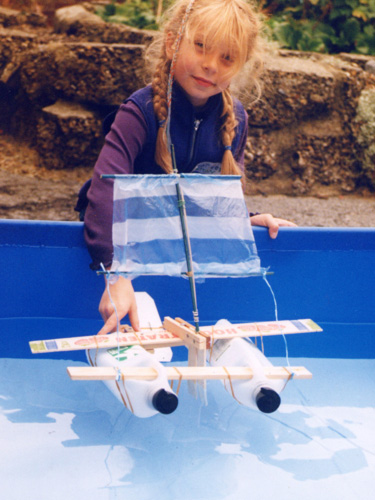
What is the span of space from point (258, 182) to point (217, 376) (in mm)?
2500

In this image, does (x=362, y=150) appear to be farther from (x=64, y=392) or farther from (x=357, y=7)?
(x=64, y=392)

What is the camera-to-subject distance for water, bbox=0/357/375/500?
1274mm

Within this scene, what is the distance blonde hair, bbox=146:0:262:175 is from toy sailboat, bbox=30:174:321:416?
0.28 metres

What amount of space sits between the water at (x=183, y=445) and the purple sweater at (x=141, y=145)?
396 millimetres

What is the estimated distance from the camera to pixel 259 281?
6.33 ft

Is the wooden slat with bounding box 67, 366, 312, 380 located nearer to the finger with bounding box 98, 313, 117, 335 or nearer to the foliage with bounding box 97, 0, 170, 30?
the finger with bounding box 98, 313, 117, 335

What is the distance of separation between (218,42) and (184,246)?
517 millimetres

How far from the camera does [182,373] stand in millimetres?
1200

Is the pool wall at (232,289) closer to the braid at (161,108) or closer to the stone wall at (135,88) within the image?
the braid at (161,108)

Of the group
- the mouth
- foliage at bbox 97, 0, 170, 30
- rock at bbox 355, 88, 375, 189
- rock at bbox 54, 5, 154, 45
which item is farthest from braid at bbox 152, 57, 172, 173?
foliage at bbox 97, 0, 170, 30

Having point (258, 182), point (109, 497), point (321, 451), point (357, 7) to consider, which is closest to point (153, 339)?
point (109, 497)

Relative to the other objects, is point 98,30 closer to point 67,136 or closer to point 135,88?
point 135,88

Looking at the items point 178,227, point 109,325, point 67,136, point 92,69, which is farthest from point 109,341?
point 92,69

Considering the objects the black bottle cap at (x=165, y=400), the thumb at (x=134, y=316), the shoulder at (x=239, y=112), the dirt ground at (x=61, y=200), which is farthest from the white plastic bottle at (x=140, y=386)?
the dirt ground at (x=61, y=200)
